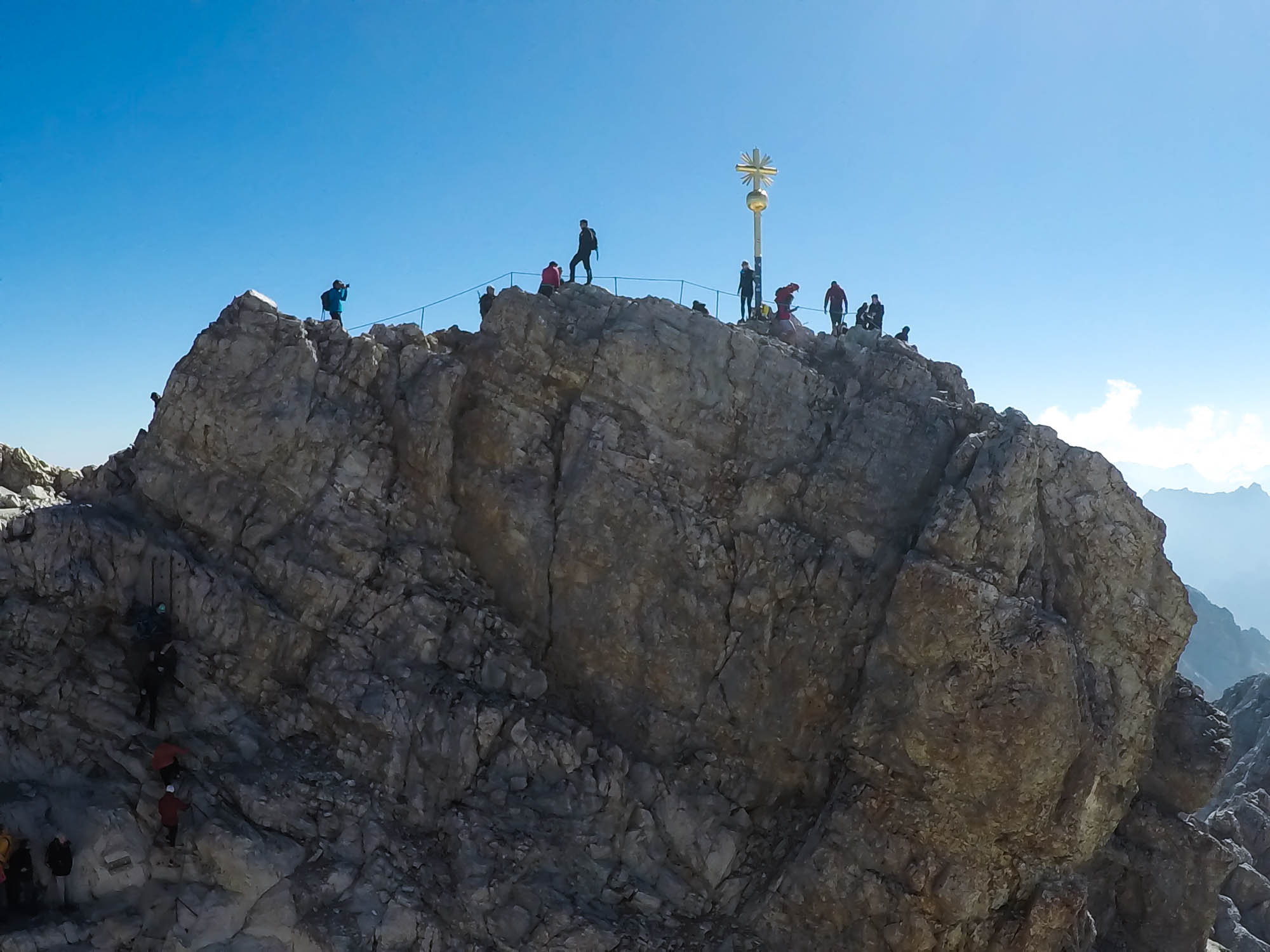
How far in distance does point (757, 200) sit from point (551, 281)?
29.5 ft

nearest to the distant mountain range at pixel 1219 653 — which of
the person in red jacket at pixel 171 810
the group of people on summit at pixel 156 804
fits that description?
the person in red jacket at pixel 171 810

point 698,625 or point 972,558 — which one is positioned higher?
point 972,558

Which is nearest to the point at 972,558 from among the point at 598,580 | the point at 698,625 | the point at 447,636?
the point at 698,625

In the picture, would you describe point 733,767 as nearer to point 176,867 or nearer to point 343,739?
point 343,739

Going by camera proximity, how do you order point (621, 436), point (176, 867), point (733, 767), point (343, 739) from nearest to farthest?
point (176, 867)
point (343, 739)
point (733, 767)
point (621, 436)

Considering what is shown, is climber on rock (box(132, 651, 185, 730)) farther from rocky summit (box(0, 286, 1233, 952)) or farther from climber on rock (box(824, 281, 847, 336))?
climber on rock (box(824, 281, 847, 336))

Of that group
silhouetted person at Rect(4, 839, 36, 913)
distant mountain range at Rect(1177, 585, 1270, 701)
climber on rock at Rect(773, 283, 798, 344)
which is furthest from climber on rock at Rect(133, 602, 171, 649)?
distant mountain range at Rect(1177, 585, 1270, 701)

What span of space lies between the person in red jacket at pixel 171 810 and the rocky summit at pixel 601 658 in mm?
462

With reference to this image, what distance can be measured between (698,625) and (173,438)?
18.0m

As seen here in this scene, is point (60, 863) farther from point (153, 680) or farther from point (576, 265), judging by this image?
point (576, 265)

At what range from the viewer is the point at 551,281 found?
88.1 ft

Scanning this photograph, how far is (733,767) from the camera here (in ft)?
74.6

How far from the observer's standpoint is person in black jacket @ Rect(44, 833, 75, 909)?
54.5 ft

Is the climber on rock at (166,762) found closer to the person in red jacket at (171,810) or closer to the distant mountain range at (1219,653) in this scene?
the person in red jacket at (171,810)
